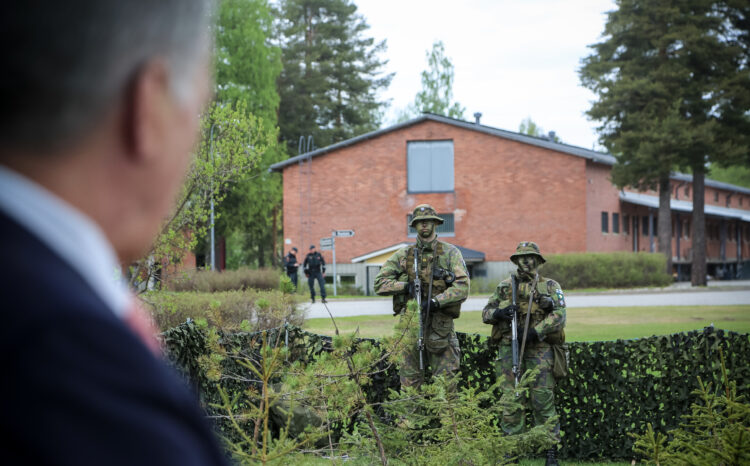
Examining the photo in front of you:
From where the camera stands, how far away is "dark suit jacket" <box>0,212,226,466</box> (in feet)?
1.70

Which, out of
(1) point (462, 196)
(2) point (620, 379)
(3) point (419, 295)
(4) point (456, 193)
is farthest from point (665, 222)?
(3) point (419, 295)

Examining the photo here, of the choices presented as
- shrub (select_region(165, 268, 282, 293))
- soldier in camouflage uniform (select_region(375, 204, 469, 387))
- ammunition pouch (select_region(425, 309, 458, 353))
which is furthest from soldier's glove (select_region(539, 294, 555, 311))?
shrub (select_region(165, 268, 282, 293))

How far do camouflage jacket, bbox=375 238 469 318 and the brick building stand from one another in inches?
1043

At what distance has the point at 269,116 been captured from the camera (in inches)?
1665

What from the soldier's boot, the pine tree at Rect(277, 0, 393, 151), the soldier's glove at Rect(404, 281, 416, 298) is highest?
the pine tree at Rect(277, 0, 393, 151)

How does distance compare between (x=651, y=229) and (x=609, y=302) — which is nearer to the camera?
(x=609, y=302)

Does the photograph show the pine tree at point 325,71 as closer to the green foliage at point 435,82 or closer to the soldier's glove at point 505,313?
the green foliage at point 435,82

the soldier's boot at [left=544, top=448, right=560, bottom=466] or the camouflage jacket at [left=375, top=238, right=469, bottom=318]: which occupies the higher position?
the camouflage jacket at [left=375, top=238, right=469, bottom=318]

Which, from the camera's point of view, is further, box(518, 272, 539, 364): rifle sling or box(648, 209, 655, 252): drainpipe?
box(648, 209, 655, 252): drainpipe

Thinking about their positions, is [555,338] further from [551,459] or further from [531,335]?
[551,459]

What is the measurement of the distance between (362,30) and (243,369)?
50.9 meters

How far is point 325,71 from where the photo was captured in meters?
55.3

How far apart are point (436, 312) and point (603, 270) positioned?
2651cm

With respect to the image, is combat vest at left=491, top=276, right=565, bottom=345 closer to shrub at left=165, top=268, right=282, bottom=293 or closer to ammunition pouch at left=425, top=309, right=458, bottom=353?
ammunition pouch at left=425, top=309, right=458, bottom=353
